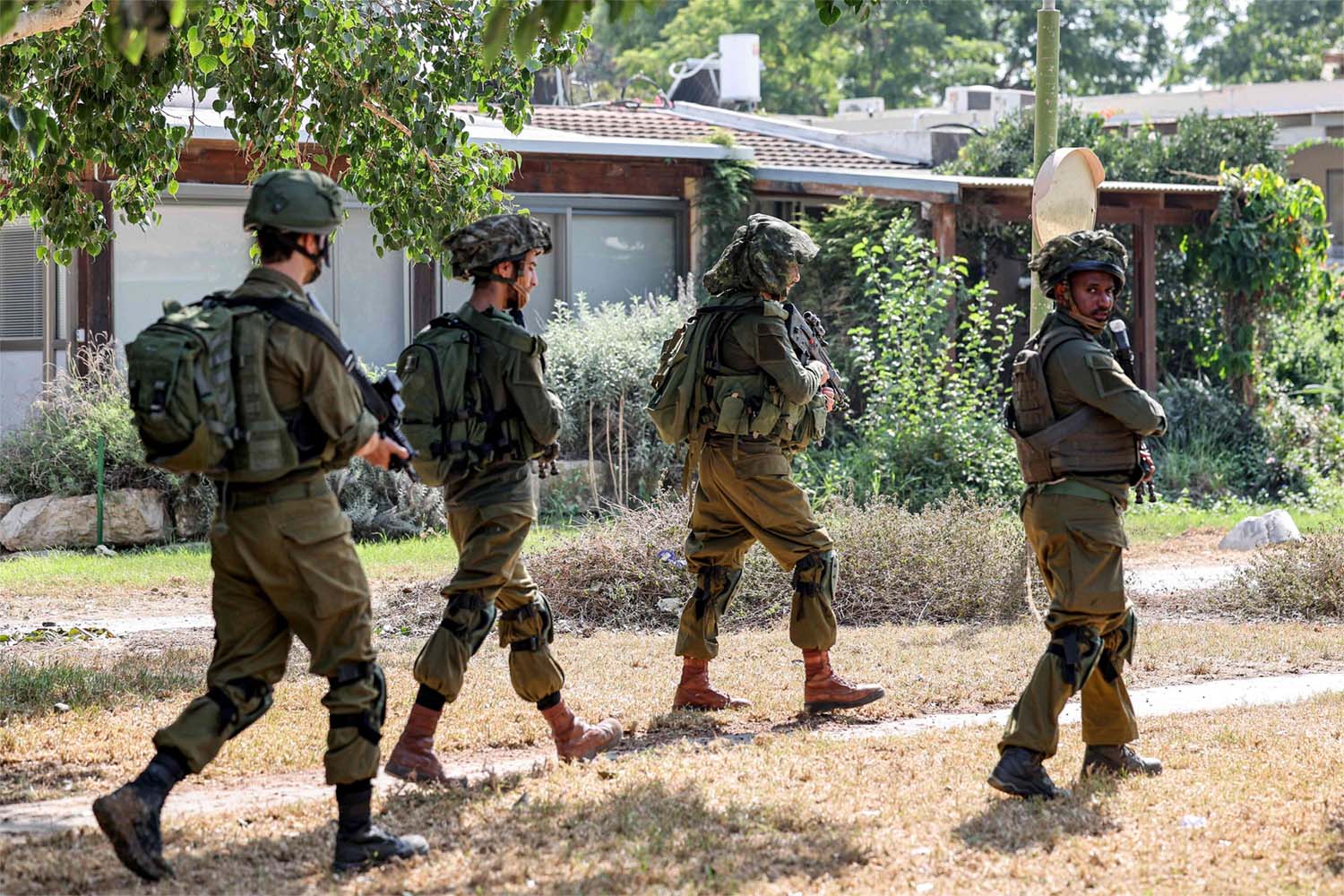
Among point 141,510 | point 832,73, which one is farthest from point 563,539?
point 832,73

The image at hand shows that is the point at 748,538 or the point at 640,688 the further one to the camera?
the point at 640,688

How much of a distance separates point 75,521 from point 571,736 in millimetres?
8098

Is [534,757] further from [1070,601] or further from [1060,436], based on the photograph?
[1060,436]

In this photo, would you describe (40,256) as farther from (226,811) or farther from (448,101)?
(226,811)

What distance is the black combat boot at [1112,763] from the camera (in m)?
5.95

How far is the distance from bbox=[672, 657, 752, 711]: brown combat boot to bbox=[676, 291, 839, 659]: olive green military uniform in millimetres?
90

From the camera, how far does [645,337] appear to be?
15.1m

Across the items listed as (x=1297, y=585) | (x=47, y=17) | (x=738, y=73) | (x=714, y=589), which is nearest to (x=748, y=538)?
(x=714, y=589)

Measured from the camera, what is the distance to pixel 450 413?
19.1 ft

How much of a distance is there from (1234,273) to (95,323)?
36.5 ft

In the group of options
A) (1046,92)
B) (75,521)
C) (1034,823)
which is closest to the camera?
(1034,823)

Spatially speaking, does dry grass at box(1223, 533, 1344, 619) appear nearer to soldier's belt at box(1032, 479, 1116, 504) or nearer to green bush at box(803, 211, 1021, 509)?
green bush at box(803, 211, 1021, 509)

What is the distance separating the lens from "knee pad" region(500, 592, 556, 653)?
6.05 m

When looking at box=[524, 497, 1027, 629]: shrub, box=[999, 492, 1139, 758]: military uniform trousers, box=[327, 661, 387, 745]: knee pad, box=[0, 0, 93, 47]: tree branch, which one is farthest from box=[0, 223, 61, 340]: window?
box=[999, 492, 1139, 758]: military uniform trousers
